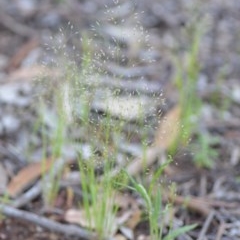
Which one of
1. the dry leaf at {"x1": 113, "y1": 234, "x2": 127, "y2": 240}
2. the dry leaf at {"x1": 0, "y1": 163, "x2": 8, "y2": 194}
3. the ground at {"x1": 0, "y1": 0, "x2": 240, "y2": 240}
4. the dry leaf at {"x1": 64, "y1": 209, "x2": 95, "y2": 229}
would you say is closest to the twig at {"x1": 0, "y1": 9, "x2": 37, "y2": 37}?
the ground at {"x1": 0, "y1": 0, "x2": 240, "y2": 240}

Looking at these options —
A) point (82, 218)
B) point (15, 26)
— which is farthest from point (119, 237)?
point (15, 26)

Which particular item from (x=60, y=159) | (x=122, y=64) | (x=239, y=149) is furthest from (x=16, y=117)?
(x=239, y=149)

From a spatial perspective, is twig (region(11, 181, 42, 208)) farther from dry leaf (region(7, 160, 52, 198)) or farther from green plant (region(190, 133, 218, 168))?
green plant (region(190, 133, 218, 168))

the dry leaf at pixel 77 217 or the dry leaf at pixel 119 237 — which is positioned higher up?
the dry leaf at pixel 77 217

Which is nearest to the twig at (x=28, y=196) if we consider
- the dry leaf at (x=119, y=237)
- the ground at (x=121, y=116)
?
the ground at (x=121, y=116)

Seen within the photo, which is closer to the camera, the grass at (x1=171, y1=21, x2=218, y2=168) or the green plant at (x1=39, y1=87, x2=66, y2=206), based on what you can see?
the green plant at (x1=39, y1=87, x2=66, y2=206)

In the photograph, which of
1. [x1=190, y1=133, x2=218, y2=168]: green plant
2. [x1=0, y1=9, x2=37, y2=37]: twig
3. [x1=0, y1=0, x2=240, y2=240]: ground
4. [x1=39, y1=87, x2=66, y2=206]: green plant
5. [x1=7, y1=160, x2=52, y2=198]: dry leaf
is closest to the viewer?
[x1=0, y1=0, x2=240, y2=240]: ground

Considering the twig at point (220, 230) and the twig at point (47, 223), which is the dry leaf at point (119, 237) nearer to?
the twig at point (47, 223)
